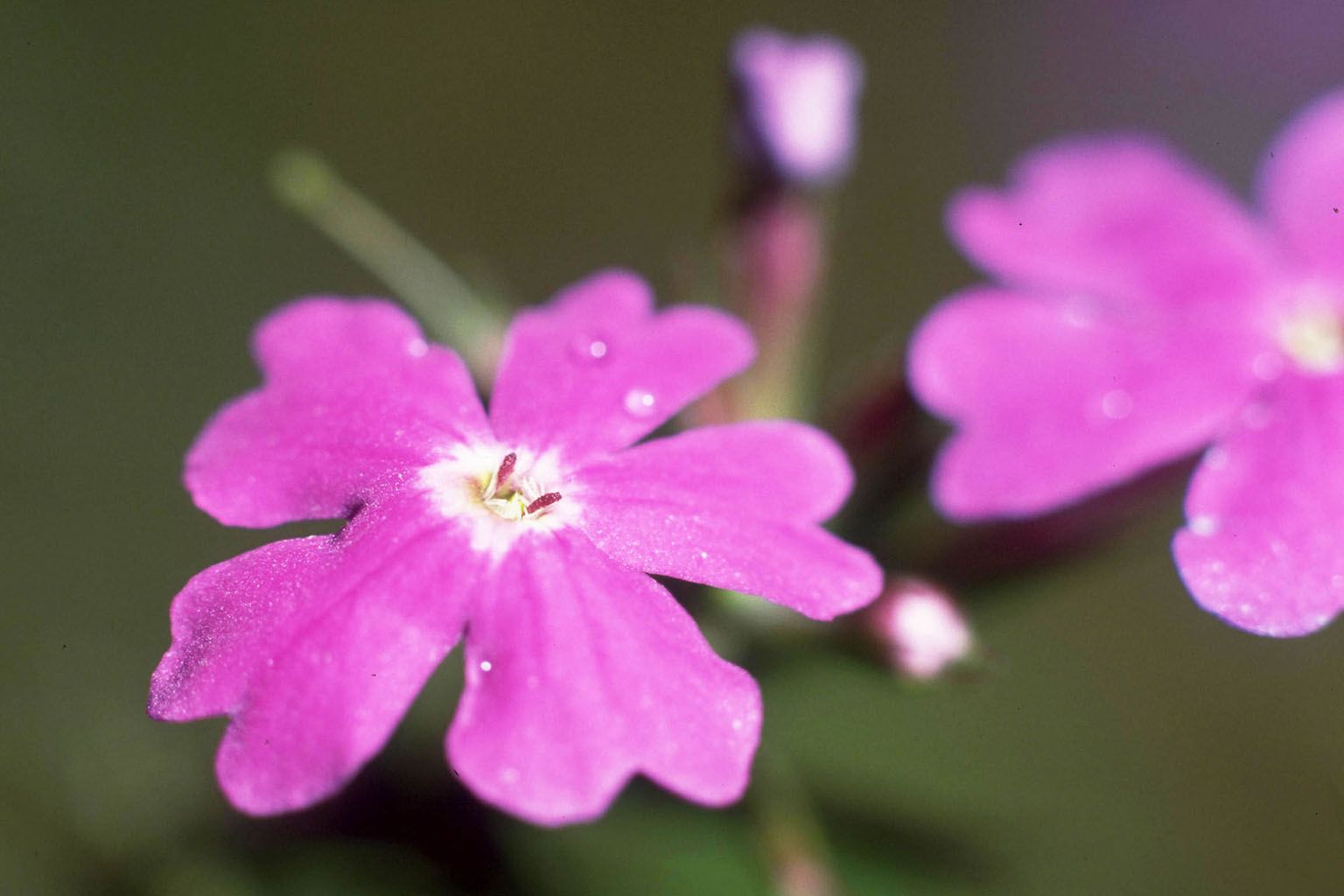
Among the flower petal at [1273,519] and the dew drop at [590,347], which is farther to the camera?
the dew drop at [590,347]

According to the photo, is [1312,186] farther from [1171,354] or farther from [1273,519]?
[1273,519]

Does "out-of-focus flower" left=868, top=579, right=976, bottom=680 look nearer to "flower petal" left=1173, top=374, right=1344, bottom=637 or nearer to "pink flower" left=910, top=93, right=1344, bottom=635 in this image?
"pink flower" left=910, top=93, right=1344, bottom=635

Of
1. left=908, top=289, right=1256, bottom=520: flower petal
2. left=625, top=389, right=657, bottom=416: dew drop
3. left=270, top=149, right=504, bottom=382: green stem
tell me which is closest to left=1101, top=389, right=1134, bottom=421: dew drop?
left=908, top=289, right=1256, bottom=520: flower petal

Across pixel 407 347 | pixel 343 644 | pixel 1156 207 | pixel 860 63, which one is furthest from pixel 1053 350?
pixel 860 63

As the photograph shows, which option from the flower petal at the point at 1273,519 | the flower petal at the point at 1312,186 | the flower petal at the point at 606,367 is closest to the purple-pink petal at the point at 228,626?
the flower petal at the point at 606,367

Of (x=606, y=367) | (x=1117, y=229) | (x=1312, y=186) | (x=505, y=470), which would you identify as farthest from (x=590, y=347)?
(x=1312, y=186)

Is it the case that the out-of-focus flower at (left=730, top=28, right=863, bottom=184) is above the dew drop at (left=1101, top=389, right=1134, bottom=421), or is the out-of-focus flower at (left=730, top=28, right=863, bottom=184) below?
above

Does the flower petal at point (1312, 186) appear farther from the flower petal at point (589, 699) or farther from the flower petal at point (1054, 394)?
the flower petal at point (589, 699)
